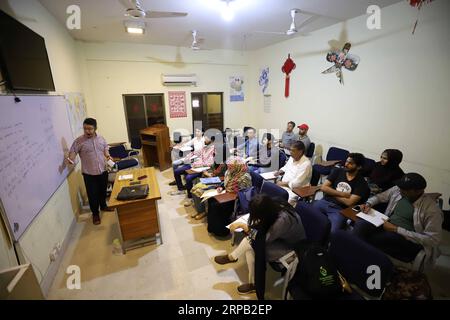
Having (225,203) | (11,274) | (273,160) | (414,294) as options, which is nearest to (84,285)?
(11,274)

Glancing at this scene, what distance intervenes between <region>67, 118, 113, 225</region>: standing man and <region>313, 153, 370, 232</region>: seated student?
3196 mm

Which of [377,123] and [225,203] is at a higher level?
[377,123]

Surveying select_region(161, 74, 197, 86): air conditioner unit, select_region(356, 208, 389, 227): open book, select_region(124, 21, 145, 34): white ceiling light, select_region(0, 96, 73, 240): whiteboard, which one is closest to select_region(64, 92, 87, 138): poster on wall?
select_region(0, 96, 73, 240): whiteboard

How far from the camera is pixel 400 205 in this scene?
6.96 ft

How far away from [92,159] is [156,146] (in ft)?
7.93

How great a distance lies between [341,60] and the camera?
167 inches

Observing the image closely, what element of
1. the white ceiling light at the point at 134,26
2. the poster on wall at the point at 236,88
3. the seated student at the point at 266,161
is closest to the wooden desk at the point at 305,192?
the seated student at the point at 266,161

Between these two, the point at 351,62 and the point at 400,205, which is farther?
the point at 351,62

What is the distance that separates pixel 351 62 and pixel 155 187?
4279mm

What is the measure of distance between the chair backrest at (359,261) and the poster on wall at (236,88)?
6006mm

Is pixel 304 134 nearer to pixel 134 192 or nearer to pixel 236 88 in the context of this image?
pixel 236 88

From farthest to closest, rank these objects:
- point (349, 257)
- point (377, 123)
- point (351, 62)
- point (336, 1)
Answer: point (351, 62) → point (377, 123) → point (336, 1) → point (349, 257)

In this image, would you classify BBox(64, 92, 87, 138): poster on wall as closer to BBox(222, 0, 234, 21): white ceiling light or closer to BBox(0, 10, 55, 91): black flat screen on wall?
BBox(0, 10, 55, 91): black flat screen on wall

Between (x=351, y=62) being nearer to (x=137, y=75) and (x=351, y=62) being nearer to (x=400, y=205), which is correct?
(x=400, y=205)
